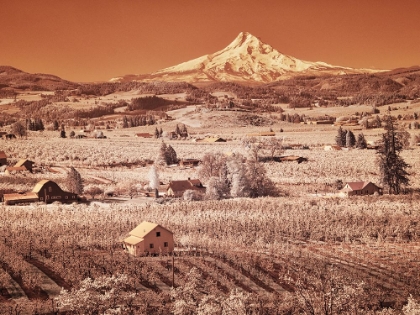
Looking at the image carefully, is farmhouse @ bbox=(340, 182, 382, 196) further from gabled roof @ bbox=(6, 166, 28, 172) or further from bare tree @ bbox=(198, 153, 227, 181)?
gabled roof @ bbox=(6, 166, 28, 172)

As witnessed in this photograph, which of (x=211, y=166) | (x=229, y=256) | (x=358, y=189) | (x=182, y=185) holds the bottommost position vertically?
(x=229, y=256)

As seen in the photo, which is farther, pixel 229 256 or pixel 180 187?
pixel 180 187

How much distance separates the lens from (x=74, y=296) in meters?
18.6

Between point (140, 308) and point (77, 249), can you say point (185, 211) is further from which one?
point (140, 308)

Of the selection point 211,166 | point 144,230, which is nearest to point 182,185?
point 211,166

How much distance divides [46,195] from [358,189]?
29.7 metres

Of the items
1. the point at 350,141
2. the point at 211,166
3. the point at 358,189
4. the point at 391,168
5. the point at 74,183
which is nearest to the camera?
the point at 74,183

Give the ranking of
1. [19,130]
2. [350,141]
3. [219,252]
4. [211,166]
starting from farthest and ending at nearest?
[19,130] → [350,141] → [211,166] → [219,252]

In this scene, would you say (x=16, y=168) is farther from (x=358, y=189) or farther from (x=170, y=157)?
(x=358, y=189)

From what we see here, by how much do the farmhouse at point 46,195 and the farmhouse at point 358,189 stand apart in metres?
26.1

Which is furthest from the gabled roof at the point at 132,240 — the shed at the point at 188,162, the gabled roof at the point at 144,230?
the shed at the point at 188,162

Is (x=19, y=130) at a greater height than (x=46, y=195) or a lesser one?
greater

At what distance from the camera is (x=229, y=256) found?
2838cm

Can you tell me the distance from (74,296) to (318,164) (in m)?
58.7
